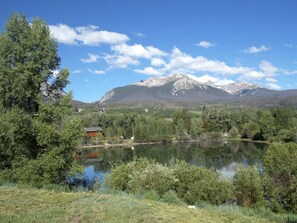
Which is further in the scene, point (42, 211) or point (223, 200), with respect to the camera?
point (223, 200)

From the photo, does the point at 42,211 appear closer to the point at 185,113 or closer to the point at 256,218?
the point at 256,218

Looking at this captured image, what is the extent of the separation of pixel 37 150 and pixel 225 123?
14291 cm

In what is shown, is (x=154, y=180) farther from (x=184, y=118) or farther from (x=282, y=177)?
(x=184, y=118)

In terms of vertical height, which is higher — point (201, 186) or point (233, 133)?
point (201, 186)


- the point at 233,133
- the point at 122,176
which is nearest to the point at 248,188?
the point at 122,176

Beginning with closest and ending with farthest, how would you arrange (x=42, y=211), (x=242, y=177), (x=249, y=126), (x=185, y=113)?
(x=42, y=211) → (x=242, y=177) → (x=249, y=126) → (x=185, y=113)

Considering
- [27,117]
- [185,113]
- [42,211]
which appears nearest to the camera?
[42,211]

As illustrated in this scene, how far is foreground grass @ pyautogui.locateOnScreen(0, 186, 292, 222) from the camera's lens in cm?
1398

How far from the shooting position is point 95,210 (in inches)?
587

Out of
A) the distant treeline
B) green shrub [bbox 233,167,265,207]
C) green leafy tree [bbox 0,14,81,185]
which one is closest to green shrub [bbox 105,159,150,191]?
green shrub [bbox 233,167,265,207]

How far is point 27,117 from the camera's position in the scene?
20984mm

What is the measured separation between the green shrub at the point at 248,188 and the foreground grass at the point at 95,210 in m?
16.1

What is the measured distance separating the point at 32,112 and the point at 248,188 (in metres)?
19.8

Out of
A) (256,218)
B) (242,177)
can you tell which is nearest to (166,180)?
(242,177)
